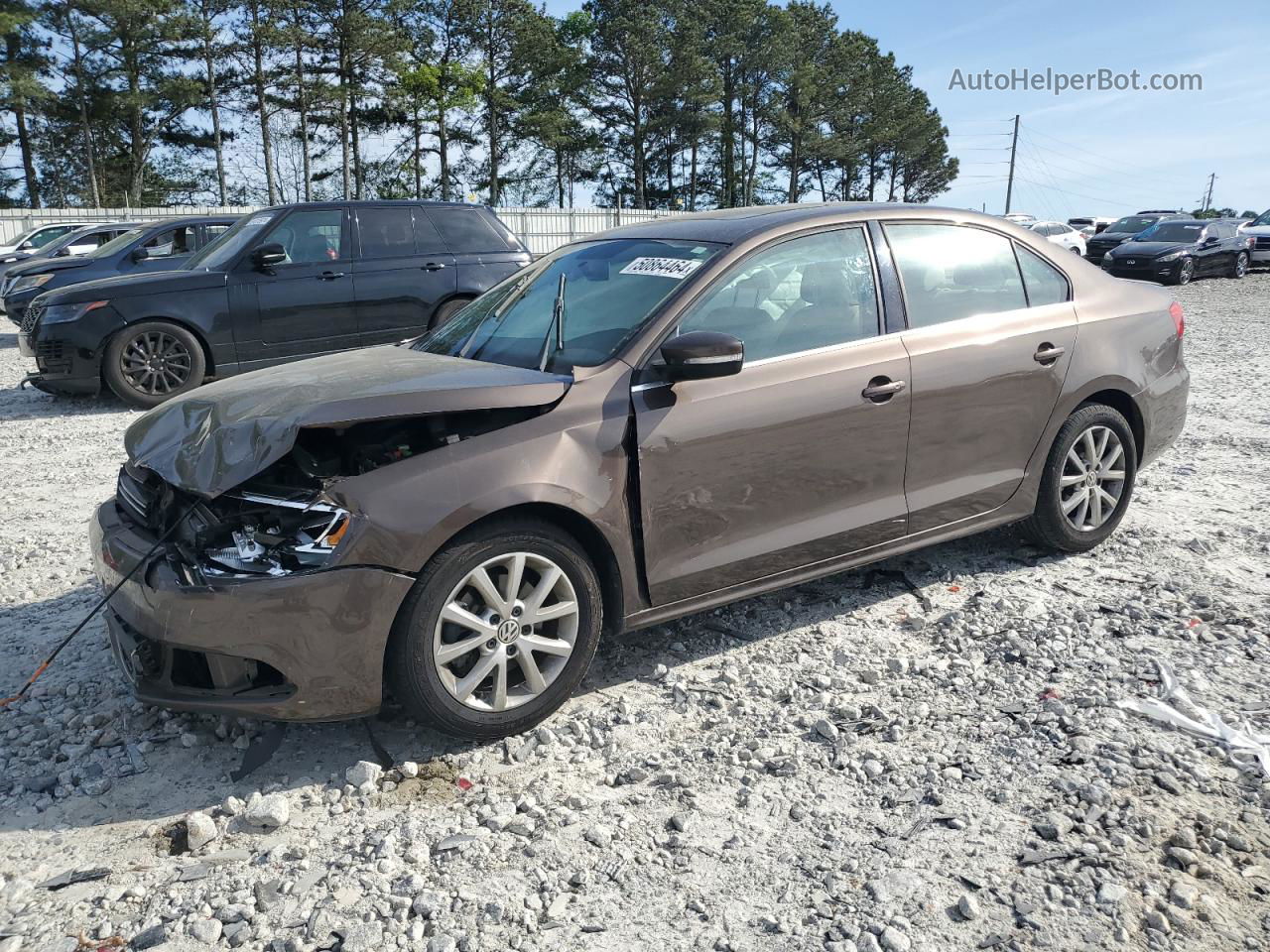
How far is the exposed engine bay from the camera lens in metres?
3.09

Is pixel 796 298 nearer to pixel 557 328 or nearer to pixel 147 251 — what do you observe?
pixel 557 328

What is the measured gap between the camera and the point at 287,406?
3338mm

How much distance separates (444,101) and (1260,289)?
1468 inches

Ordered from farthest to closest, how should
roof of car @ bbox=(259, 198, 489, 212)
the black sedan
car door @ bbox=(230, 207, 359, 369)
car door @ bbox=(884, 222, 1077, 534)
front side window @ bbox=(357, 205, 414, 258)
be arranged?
the black sedan
front side window @ bbox=(357, 205, 414, 258)
roof of car @ bbox=(259, 198, 489, 212)
car door @ bbox=(230, 207, 359, 369)
car door @ bbox=(884, 222, 1077, 534)

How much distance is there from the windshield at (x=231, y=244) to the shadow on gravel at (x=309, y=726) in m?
5.43

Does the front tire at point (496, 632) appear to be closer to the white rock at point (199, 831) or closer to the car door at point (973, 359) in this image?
the white rock at point (199, 831)

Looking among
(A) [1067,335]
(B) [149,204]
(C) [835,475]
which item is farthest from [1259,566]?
(B) [149,204]

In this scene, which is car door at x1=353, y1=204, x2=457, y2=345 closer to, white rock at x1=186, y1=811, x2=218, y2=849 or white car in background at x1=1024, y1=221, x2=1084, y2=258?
white rock at x1=186, y1=811, x2=218, y2=849

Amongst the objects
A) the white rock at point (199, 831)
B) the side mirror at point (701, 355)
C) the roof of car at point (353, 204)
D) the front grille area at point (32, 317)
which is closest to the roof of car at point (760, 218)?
the side mirror at point (701, 355)

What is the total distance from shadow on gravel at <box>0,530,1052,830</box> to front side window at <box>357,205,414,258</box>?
19.0ft

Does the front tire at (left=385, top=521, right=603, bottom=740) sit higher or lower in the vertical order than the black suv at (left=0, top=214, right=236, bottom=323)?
lower

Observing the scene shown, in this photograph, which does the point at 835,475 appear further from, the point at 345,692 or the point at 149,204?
the point at 149,204

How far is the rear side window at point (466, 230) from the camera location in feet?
33.7

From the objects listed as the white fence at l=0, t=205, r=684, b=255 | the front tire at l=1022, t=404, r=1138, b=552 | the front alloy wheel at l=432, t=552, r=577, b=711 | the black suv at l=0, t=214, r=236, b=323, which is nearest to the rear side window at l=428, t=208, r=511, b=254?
the black suv at l=0, t=214, r=236, b=323
